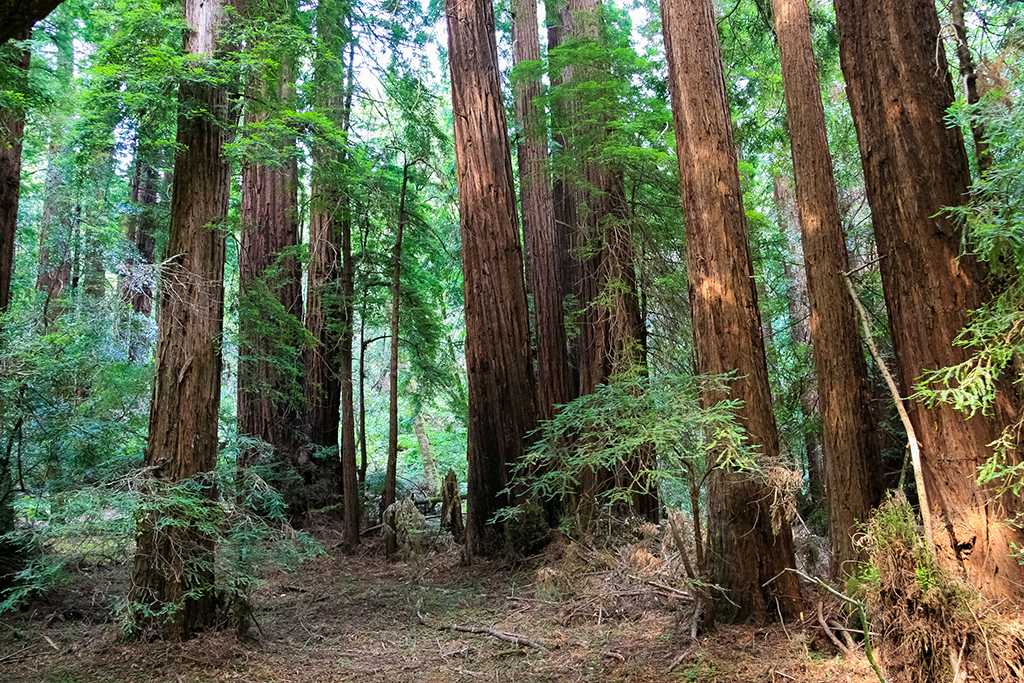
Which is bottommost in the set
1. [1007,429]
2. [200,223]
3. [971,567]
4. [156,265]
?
[971,567]

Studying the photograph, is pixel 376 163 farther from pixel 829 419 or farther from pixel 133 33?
pixel 829 419

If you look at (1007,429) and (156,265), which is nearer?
(1007,429)

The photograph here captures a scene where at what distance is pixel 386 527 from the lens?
9781mm

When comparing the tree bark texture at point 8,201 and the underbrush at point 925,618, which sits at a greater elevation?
the tree bark texture at point 8,201

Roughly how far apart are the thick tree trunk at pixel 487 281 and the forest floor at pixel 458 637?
4.11ft

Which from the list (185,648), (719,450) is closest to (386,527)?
(185,648)

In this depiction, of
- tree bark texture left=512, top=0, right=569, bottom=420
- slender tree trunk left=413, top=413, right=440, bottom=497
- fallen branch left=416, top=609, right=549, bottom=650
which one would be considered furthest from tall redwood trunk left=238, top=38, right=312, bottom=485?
slender tree trunk left=413, top=413, right=440, bottom=497

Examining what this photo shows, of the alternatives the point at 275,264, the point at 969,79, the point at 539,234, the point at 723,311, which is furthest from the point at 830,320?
the point at 275,264

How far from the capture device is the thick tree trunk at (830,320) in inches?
235

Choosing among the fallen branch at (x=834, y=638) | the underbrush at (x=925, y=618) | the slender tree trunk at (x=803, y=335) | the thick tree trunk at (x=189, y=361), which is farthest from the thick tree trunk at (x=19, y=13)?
the slender tree trunk at (x=803, y=335)

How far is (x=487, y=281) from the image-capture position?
8859mm

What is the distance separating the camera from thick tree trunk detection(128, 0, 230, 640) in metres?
5.29

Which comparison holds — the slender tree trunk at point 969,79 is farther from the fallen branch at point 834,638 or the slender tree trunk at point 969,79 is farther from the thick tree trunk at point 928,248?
the fallen branch at point 834,638

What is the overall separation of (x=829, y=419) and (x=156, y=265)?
247 inches
